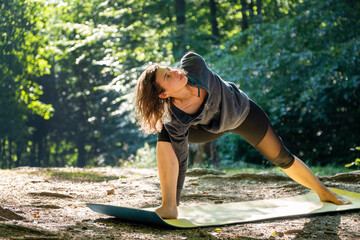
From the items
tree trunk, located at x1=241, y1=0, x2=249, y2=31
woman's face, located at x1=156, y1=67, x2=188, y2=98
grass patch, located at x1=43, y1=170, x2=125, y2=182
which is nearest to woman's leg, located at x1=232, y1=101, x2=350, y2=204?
woman's face, located at x1=156, y1=67, x2=188, y2=98

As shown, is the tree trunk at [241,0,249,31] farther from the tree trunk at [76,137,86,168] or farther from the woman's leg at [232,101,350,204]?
the woman's leg at [232,101,350,204]

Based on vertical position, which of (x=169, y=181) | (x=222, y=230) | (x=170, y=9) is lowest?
(x=222, y=230)

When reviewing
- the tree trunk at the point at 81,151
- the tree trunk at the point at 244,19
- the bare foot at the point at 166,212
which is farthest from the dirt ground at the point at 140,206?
the tree trunk at the point at 81,151

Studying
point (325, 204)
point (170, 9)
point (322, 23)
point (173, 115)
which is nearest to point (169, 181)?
point (173, 115)

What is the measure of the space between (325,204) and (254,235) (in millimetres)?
1169

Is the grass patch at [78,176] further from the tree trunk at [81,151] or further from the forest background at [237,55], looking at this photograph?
the tree trunk at [81,151]

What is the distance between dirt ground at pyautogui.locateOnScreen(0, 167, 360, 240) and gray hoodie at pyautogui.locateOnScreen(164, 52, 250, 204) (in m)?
0.64

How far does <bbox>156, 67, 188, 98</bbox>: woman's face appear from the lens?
3.04 meters

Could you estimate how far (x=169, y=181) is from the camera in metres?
3.06

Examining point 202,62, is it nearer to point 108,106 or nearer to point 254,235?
point 254,235

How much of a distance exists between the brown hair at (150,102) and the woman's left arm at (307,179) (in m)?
1.17

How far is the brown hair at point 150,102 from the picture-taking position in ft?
10.2

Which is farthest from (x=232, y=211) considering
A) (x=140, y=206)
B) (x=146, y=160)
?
(x=146, y=160)

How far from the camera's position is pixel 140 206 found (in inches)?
151
